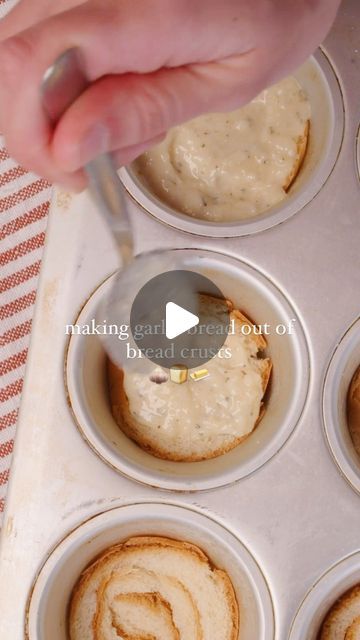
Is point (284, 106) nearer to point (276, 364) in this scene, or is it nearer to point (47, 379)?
point (276, 364)

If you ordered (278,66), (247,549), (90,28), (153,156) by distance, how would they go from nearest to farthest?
(90,28) < (278,66) < (247,549) < (153,156)

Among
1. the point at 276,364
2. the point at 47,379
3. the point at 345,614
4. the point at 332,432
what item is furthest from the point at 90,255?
the point at 345,614

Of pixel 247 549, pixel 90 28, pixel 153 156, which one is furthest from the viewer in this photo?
pixel 153 156

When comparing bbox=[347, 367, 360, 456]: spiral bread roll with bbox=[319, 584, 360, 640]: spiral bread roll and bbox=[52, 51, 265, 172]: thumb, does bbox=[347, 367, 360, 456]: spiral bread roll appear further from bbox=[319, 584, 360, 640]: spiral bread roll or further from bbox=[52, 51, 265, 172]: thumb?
bbox=[52, 51, 265, 172]: thumb

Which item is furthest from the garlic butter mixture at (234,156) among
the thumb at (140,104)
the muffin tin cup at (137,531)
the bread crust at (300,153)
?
the muffin tin cup at (137,531)

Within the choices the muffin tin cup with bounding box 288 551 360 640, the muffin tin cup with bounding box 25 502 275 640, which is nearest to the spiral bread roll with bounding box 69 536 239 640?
the muffin tin cup with bounding box 25 502 275 640

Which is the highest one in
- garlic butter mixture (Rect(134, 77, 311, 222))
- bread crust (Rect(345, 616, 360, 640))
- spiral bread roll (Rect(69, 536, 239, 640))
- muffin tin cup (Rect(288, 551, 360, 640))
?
garlic butter mixture (Rect(134, 77, 311, 222))
